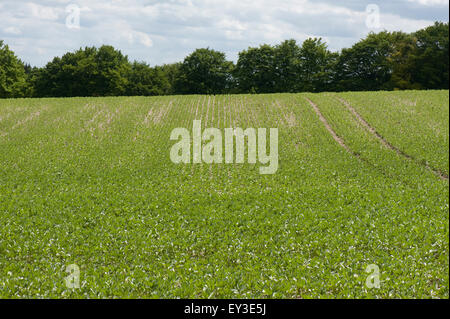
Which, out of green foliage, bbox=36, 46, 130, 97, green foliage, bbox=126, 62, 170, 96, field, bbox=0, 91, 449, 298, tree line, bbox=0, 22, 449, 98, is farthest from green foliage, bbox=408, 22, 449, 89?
green foliage, bbox=36, 46, 130, 97

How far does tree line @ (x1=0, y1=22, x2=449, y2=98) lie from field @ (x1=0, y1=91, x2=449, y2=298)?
31.0 m

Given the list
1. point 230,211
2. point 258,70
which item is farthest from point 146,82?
point 230,211

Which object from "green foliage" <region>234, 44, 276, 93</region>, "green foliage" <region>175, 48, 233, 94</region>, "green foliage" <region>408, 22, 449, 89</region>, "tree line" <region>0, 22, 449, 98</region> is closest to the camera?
"green foliage" <region>408, 22, 449, 89</region>

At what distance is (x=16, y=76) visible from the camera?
76875 millimetres

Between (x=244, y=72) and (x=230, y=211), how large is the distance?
60571 millimetres

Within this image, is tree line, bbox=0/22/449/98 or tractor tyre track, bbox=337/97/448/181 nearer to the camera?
tractor tyre track, bbox=337/97/448/181

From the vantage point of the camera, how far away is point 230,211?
819 inches

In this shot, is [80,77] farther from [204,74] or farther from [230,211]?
[230,211]

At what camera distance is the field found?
13.6 m

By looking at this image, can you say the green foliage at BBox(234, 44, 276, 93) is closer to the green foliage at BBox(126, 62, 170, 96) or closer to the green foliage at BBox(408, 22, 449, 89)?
the green foliage at BBox(126, 62, 170, 96)

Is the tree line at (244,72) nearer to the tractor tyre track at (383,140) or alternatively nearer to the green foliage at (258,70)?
the green foliage at (258,70)

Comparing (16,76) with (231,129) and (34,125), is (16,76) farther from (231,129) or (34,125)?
(231,129)

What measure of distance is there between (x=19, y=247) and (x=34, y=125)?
99.1ft

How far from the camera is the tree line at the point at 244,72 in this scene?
70.5 m
